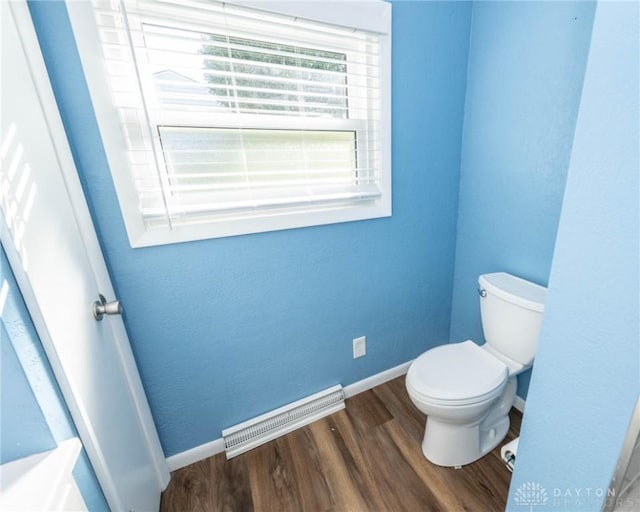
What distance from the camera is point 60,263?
0.71 metres

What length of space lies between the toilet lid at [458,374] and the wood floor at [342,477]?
407 mm

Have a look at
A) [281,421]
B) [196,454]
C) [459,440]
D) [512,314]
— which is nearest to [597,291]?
[512,314]

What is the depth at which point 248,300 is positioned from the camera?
1223 mm

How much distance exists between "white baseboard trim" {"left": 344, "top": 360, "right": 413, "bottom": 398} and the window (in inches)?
37.9

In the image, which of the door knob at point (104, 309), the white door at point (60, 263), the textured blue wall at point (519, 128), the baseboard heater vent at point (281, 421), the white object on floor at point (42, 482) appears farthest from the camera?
the baseboard heater vent at point (281, 421)

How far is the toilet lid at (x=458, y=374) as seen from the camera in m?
1.10

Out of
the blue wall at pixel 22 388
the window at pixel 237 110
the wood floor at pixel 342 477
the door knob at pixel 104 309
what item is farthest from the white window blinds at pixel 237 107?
the wood floor at pixel 342 477

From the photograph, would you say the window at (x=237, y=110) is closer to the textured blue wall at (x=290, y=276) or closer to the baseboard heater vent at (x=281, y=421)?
the textured blue wall at (x=290, y=276)

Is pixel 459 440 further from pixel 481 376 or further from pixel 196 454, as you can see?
pixel 196 454

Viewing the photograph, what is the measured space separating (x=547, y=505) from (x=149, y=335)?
1.42 metres

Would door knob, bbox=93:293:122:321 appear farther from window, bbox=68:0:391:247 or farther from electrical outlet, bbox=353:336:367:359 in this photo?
electrical outlet, bbox=353:336:367:359

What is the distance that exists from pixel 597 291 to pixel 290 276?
0.98 meters

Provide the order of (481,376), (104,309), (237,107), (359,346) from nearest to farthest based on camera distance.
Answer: (104,309)
(237,107)
(481,376)
(359,346)

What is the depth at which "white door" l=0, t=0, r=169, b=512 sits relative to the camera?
1.95 ft
